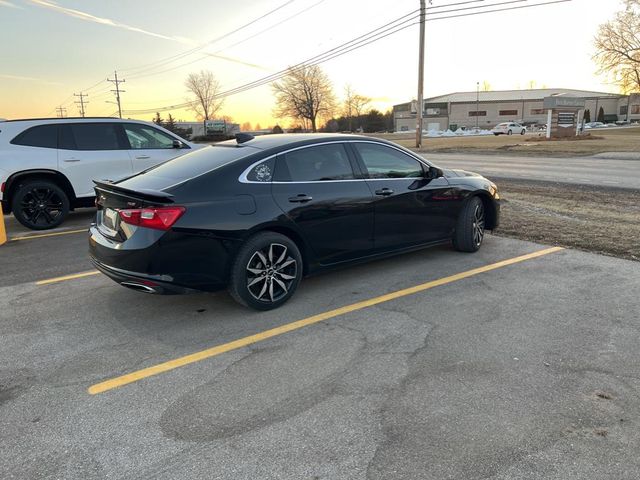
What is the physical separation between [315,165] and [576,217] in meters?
5.72

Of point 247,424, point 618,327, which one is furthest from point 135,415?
point 618,327

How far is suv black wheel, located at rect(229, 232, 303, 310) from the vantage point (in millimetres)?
4336

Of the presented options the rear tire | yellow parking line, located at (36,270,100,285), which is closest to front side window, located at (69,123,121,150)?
yellow parking line, located at (36,270,100,285)

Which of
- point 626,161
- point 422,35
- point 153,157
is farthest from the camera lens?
point 422,35

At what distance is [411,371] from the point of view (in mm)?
3402

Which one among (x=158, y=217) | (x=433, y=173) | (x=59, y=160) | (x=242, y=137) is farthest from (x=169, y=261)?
(x=59, y=160)

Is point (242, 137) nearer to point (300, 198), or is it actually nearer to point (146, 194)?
point (300, 198)

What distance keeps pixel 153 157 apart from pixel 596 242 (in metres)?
7.71

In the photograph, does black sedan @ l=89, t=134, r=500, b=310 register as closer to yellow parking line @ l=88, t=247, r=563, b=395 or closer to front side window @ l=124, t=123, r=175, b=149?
yellow parking line @ l=88, t=247, r=563, b=395

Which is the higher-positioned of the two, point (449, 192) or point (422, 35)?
point (422, 35)

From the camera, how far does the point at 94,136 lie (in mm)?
8891

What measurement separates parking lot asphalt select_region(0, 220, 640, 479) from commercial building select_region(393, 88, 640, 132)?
103 m

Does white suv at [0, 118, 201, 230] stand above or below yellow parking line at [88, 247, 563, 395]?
above

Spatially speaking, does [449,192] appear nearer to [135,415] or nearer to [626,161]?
[135,415]
